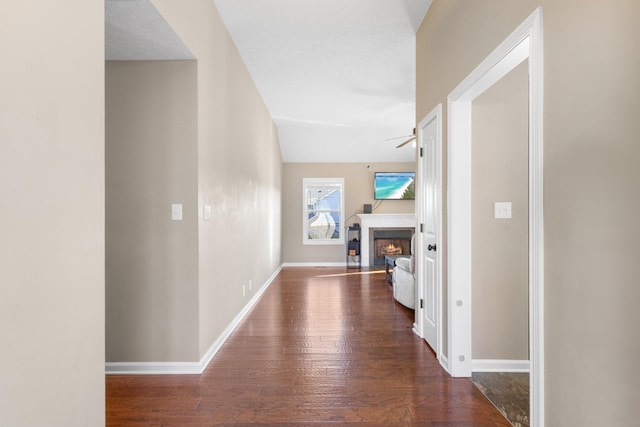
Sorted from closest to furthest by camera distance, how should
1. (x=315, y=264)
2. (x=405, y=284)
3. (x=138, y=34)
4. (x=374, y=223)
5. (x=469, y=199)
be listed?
(x=138, y=34) → (x=469, y=199) → (x=405, y=284) → (x=374, y=223) → (x=315, y=264)

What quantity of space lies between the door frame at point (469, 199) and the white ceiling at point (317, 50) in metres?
1.25

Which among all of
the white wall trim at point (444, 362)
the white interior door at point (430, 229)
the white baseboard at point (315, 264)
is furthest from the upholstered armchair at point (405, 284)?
the white baseboard at point (315, 264)

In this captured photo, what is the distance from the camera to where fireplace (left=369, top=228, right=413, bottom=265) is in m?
7.66

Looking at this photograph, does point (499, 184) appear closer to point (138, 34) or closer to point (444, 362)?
point (444, 362)

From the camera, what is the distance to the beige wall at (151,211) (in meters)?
2.46

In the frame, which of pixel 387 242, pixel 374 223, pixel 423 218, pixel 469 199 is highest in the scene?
pixel 469 199

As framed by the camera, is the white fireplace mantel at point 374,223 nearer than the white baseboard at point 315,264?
Yes

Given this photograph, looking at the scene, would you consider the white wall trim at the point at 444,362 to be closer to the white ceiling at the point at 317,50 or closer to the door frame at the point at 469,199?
the door frame at the point at 469,199

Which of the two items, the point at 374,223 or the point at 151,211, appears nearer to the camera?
the point at 151,211

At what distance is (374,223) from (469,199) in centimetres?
519

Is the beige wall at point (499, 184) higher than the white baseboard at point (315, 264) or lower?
higher

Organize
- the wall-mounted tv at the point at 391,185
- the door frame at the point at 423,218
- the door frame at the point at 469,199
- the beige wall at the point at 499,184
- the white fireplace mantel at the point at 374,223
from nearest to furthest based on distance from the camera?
1. the door frame at the point at 469,199
2. the beige wall at the point at 499,184
3. the door frame at the point at 423,218
4. the white fireplace mantel at the point at 374,223
5. the wall-mounted tv at the point at 391,185

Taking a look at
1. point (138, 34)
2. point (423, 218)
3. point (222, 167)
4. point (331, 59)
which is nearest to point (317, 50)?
point (331, 59)
